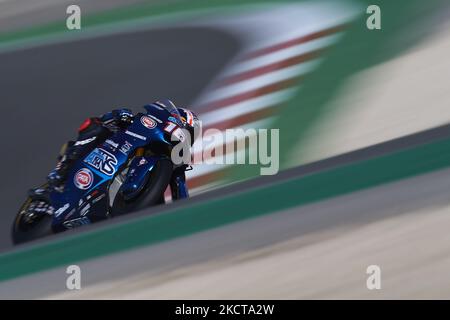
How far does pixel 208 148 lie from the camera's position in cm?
898

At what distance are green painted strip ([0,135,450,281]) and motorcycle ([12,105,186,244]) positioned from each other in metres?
0.49

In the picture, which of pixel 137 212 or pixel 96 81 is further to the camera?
pixel 96 81

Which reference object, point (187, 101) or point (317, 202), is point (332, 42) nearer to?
point (187, 101)

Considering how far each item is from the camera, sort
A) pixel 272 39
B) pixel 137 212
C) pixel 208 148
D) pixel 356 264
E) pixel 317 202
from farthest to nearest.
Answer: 1. pixel 272 39
2. pixel 208 148
3. pixel 137 212
4. pixel 317 202
5. pixel 356 264

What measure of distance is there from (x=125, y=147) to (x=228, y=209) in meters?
1.07

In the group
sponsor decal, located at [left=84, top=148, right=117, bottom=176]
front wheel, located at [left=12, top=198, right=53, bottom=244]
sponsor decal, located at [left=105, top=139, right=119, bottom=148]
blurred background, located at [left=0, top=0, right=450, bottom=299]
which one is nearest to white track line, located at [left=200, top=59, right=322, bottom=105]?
blurred background, located at [left=0, top=0, right=450, bottom=299]

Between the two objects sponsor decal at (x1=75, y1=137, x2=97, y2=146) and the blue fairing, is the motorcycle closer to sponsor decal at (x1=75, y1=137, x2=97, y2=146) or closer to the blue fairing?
the blue fairing

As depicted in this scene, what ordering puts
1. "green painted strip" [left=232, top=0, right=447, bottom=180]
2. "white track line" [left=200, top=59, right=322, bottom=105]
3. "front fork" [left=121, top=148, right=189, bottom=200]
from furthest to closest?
1. "white track line" [left=200, top=59, right=322, bottom=105]
2. "green painted strip" [left=232, top=0, right=447, bottom=180]
3. "front fork" [left=121, top=148, right=189, bottom=200]

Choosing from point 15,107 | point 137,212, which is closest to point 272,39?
point 15,107

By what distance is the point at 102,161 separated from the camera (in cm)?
682

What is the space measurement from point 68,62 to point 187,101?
69.1 inches

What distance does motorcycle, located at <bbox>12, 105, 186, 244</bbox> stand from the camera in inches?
267

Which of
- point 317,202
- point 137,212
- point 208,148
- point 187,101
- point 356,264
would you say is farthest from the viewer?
point 187,101

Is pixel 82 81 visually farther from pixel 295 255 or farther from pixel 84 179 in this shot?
pixel 295 255
